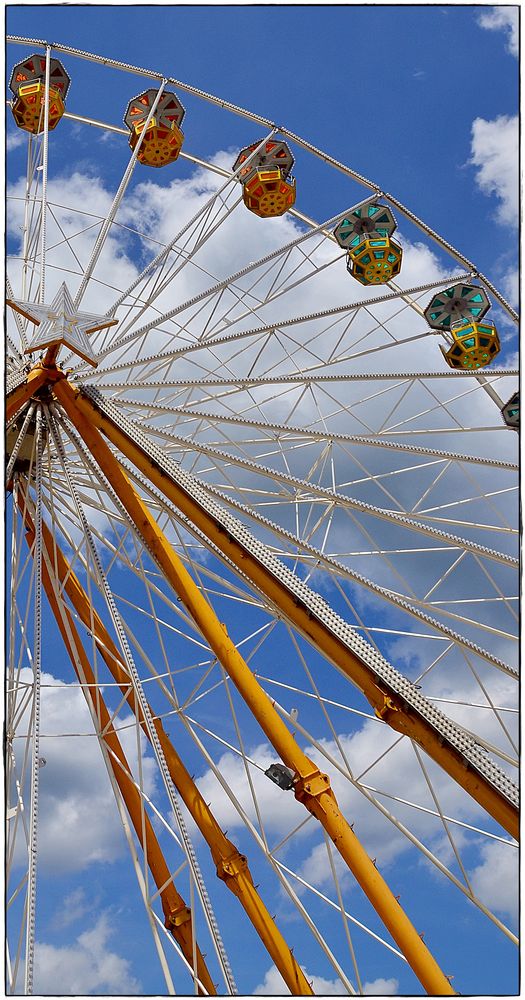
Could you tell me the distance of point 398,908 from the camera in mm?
9578

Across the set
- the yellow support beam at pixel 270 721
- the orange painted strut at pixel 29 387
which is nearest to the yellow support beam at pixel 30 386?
the orange painted strut at pixel 29 387

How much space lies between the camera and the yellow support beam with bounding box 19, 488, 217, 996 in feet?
44.3

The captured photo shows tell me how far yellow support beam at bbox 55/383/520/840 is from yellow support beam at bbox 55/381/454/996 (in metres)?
0.46

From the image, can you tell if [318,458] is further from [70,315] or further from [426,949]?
[426,949]

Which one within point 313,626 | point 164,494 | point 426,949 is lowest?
point 426,949

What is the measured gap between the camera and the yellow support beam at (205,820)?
11305 millimetres

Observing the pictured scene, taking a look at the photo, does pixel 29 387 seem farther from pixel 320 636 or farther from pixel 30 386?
pixel 320 636

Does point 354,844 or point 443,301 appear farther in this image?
point 443,301

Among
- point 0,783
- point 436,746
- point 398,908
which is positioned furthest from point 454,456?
point 0,783

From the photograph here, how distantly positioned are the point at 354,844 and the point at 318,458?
24.6ft

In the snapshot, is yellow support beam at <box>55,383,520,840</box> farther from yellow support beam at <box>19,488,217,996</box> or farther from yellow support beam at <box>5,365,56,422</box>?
yellow support beam at <box>19,488,217,996</box>

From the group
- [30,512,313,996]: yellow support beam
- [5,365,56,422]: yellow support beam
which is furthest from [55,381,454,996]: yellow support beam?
[30,512,313,996]: yellow support beam

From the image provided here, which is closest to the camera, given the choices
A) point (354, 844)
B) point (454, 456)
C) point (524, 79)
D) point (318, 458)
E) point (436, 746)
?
point (524, 79)

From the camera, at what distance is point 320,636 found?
1000 centimetres
